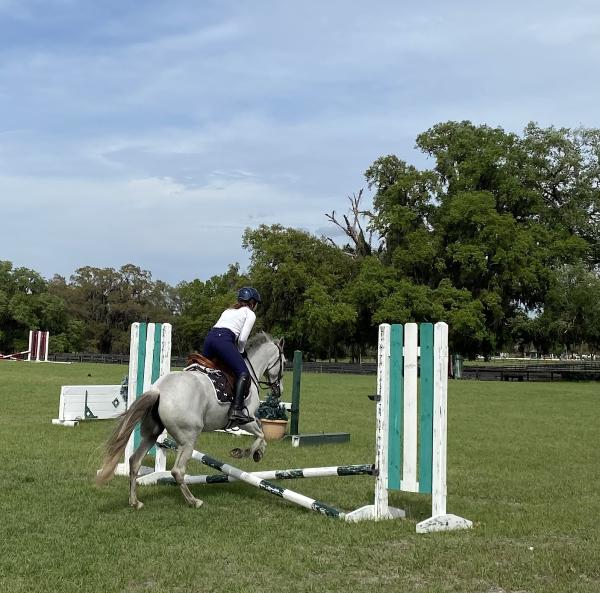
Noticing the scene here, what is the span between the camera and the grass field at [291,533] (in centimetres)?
516

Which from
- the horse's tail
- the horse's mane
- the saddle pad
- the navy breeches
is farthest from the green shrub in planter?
the horse's tail

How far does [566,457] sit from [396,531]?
644 centimetres

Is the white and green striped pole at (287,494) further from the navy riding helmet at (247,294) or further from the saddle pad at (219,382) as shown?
the navy riding helmet at (247,294)

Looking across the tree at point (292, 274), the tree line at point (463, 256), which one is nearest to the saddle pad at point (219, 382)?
the tree line at point (463, 256)

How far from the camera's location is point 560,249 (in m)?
43.8

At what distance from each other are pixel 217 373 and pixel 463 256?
37142 millimetres

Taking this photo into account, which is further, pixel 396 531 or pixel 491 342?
pixel 491 342

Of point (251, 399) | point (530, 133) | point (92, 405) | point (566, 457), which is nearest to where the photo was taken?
point (251, 399)

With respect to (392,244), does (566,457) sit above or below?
below

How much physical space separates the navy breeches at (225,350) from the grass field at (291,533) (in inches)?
57.5

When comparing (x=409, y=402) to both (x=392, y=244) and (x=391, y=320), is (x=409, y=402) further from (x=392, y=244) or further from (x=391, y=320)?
(x=392, y=244)

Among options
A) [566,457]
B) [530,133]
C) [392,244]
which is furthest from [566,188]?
[566,457]

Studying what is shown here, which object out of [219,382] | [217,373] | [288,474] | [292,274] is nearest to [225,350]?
[217,373]

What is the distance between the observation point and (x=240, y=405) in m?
7.91
